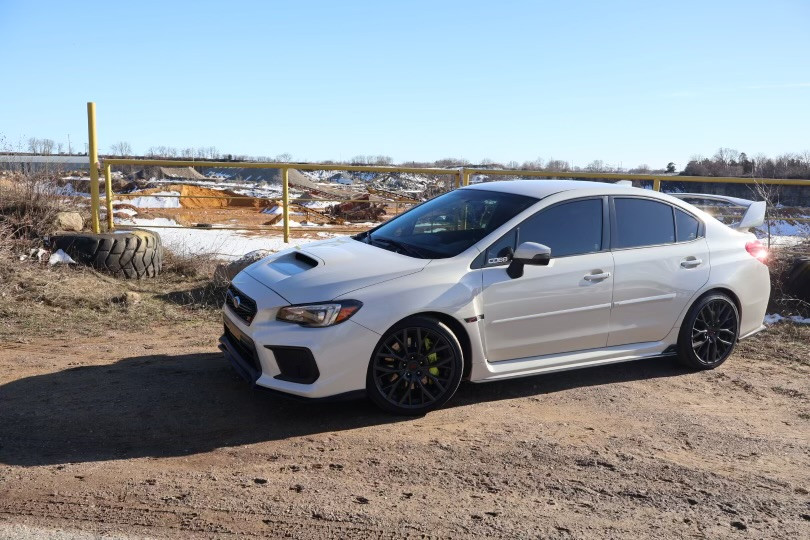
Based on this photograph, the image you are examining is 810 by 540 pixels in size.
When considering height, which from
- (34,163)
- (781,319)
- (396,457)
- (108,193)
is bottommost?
(396,457)

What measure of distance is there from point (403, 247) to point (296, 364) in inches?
56.2

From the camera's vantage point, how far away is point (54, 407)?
5.20m

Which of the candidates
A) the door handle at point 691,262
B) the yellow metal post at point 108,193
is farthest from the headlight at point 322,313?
the yellow metal post at point 108,193

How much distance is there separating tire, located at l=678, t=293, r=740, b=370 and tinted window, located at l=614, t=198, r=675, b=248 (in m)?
0.68

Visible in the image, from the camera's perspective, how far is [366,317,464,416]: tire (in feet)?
16.6

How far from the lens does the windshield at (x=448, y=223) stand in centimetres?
572

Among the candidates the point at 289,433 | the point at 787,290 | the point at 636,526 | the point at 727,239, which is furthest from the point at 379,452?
the point at 787,290

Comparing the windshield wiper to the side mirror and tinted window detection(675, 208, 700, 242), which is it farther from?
tinted window detection(675, 208, 700, 242)

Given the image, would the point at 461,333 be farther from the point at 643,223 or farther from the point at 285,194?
the point at 285,194

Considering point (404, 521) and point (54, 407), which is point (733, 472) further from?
point (54, 407)

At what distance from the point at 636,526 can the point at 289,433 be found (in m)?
2.27

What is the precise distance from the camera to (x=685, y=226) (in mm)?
6508

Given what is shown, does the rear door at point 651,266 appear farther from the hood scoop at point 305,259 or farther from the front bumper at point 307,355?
the hood scoop at point 305,259

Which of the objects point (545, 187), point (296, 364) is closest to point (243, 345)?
point (296, 364)
